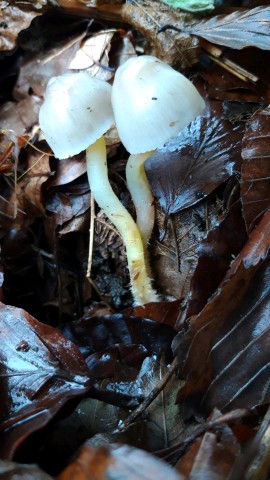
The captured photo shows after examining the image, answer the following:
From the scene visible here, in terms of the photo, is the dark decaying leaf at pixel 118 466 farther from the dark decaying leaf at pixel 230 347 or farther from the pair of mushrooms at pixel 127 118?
the pair of mushrooms at pixel 127 118

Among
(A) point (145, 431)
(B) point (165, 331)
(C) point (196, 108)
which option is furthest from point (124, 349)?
(C) point (196, 108)

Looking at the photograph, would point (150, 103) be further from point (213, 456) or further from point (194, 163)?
point (213, 456)

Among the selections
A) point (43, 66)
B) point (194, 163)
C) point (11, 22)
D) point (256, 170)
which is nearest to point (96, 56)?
point (43, 66)

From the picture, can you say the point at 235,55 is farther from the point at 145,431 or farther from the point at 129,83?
the point at 145,431

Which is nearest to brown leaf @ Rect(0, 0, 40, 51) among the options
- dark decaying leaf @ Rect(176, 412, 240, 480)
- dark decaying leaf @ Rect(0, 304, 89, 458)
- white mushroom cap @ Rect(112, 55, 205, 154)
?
white mushroom cap @ Rect(112, 55, 205, 154)

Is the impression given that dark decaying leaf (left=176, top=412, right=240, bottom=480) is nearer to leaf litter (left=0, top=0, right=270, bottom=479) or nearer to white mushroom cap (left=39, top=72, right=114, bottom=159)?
leaf litter (left=0, top=0, right=270, bottom=479)
